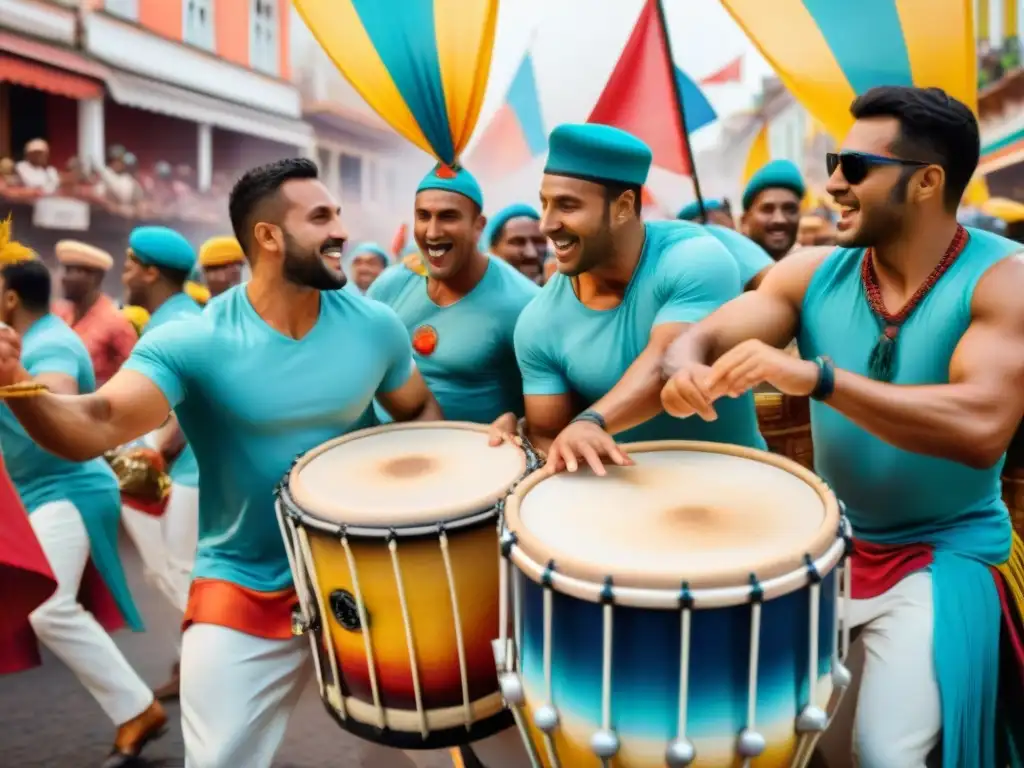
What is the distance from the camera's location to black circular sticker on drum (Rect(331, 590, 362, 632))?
200 cm

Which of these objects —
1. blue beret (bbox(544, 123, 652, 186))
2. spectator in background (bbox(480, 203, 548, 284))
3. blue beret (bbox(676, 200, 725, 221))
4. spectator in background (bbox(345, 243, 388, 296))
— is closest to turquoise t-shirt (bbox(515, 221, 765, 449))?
blue beret (bbox(544, 123, 652, 186))

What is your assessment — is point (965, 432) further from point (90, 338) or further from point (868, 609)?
point (90, 338)

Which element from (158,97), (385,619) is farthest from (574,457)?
(158,97)

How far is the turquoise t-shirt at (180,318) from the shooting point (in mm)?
3846

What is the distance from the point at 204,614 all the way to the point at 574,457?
3.76 ft

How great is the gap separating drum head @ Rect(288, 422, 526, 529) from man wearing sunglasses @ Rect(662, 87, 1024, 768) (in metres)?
0.52

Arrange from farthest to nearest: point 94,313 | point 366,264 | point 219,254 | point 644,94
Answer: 1. point 366,264
2. point 219,254
3. point 94,313
4. point 644,94

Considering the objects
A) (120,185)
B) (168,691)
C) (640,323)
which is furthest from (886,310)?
(120,185)

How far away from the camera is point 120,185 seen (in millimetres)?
13047

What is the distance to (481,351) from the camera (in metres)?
3.27

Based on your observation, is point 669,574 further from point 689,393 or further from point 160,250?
point 160,250

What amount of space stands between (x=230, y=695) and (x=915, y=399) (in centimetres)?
186

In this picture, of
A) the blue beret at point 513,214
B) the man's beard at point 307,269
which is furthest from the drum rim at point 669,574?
the blue beret at point 513,214

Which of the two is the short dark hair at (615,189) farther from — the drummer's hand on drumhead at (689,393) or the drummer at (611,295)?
the drummer's hand on drumhead at (689,393)
